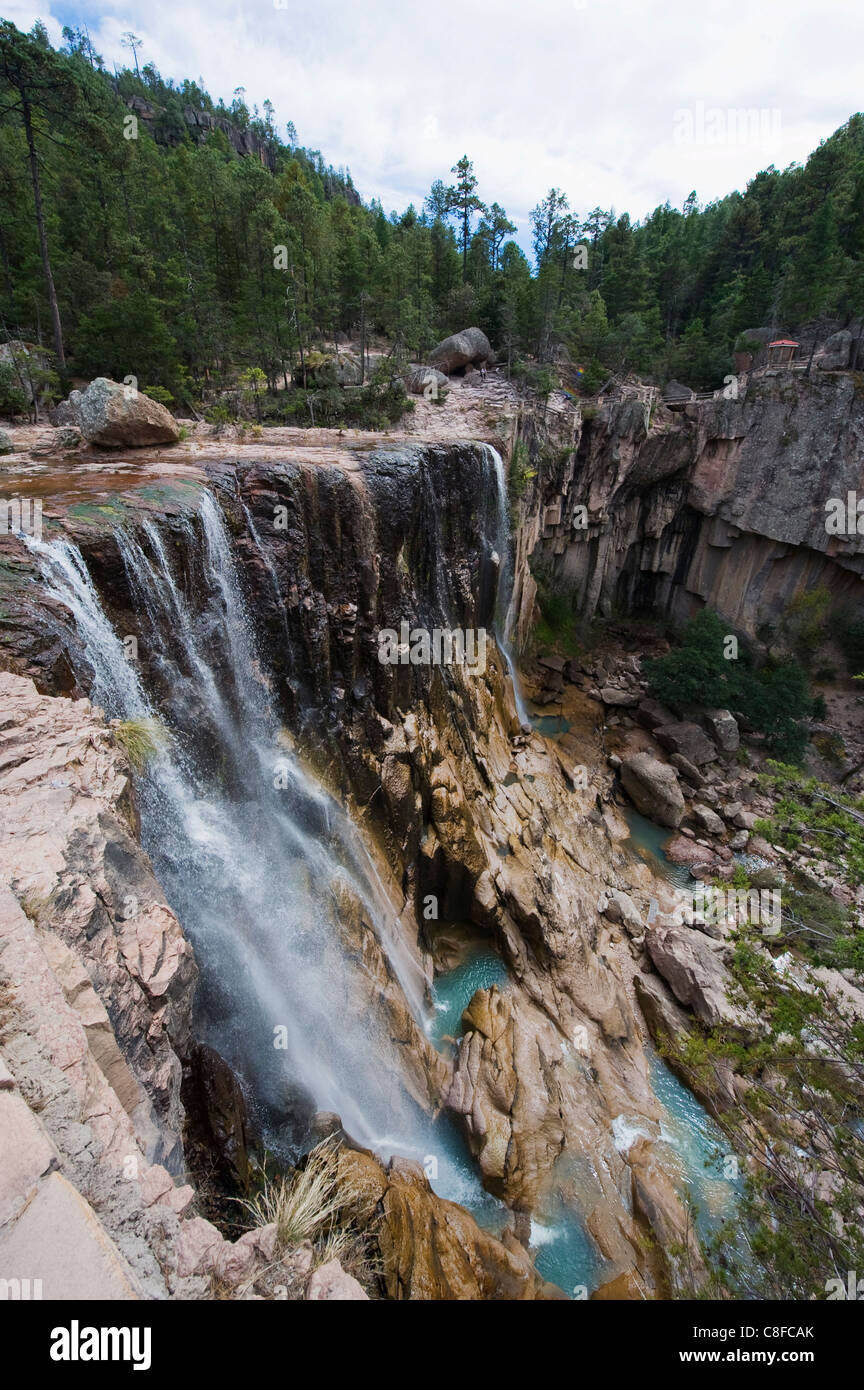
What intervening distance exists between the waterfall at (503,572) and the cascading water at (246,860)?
1166 centimetres

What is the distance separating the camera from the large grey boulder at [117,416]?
39.5 feet

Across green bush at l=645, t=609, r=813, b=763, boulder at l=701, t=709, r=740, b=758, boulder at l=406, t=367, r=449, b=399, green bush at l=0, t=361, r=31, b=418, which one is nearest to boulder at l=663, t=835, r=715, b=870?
boulder at l=701, t=709, r=740, b=758

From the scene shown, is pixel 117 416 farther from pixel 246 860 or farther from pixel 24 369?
pixel 246 860

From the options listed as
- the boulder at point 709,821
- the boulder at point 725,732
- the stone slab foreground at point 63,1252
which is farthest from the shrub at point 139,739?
the boulder at point 725,732

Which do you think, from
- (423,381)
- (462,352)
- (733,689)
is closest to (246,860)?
(733,689)

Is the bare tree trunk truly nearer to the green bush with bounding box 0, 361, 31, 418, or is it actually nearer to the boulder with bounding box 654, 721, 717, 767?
the green bush with bounding box 0, 361, 31, 418

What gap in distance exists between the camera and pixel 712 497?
91.0 ft

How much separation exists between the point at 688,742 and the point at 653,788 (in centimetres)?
359

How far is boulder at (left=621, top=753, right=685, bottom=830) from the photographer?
18.7 metres

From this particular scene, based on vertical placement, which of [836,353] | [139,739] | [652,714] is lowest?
[652,714]

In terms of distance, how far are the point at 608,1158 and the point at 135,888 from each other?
9.70 meters

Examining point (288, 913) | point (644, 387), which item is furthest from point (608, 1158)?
point (644, 387)

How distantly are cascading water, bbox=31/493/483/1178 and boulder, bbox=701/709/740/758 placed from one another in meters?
16.6
